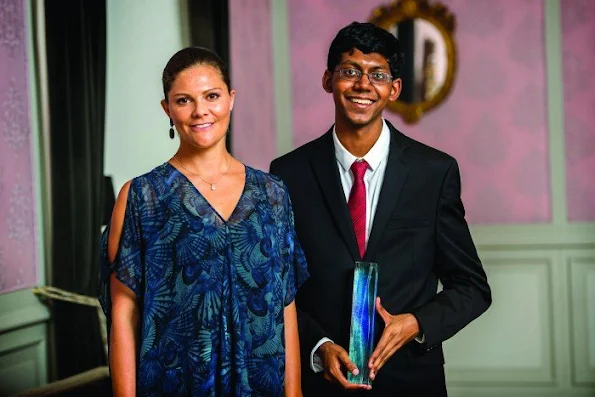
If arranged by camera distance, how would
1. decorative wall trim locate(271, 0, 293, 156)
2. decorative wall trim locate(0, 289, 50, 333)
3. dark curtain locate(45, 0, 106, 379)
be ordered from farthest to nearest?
decorative wall trim locate(271, 0, 293, 156)
dark curtain locate(45, 0, 106, 379)
decorative wall trim locate(0, 289, 50, 333)

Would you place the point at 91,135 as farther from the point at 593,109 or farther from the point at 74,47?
the point at 593,109

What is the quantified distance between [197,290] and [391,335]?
49 centimetres

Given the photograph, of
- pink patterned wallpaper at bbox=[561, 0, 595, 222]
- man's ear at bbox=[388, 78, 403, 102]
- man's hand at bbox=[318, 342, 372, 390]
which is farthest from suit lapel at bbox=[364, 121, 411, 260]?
pink patterned wallpaper at bbox=[561, 0, 595, 222]

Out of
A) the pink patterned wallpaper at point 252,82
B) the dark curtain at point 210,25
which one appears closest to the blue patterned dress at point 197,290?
the dark curtain at point 210,25

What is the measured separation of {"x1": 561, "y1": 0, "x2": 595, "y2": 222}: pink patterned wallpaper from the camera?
4.45m

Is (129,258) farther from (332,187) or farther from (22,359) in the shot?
(22,359)

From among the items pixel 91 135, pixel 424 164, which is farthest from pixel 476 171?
pixel 424 164

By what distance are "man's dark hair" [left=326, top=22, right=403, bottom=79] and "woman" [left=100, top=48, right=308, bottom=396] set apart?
0.41 meters

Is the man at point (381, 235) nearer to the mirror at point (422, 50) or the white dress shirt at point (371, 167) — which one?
the white dress shirt at point (371, 167)

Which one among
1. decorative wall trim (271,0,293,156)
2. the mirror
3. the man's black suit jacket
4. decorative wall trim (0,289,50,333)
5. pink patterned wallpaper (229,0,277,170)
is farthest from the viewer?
decorative wall trim (271,0,293,156)

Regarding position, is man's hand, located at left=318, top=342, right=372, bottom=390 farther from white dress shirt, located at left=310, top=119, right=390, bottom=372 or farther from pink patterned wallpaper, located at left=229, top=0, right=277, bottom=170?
pink patterned wallpaper, located at left=229, top=0, right=277, bottom=170

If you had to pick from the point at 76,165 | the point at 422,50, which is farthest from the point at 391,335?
the point at 422,50

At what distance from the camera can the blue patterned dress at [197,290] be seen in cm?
150

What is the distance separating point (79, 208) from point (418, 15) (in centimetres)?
261
